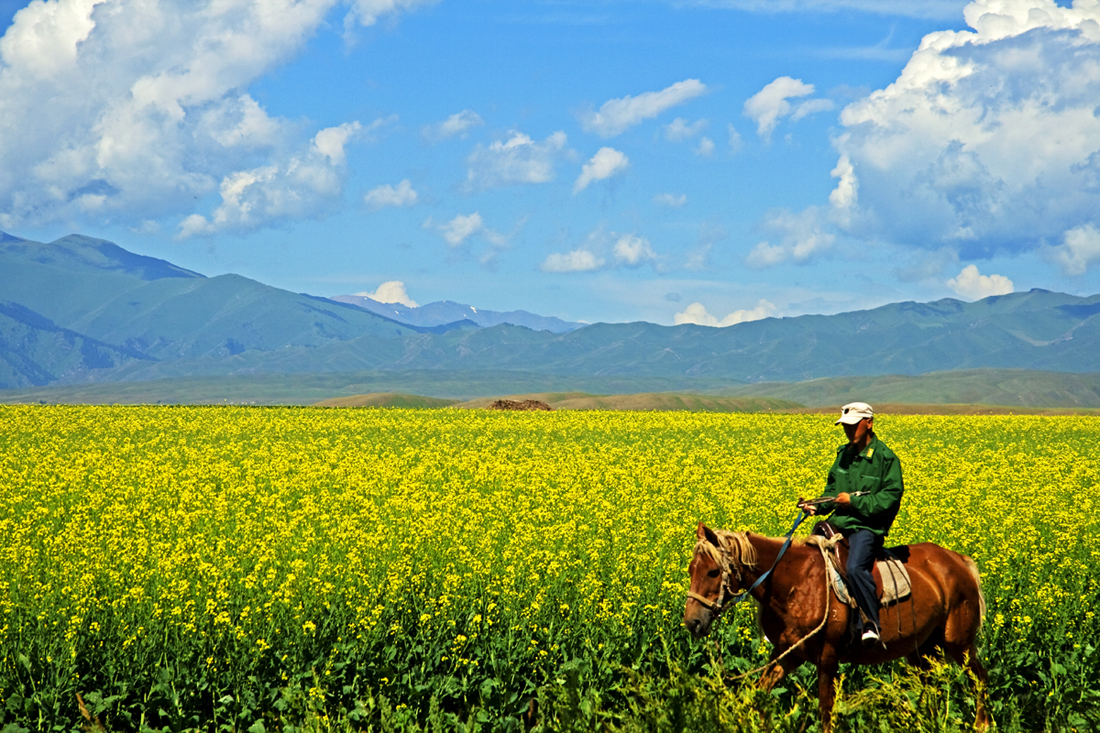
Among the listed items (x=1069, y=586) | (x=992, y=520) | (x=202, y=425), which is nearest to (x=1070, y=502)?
(x=992, y=520)

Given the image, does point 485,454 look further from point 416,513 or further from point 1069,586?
point 1069,586

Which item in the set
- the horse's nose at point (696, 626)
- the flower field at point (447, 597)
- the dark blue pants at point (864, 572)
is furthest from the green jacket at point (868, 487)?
the horse's nose at point (696, 626)

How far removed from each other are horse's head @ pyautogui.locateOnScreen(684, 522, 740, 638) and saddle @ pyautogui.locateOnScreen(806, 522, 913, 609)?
1.10 meters

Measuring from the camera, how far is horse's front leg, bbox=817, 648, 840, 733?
29.0ft

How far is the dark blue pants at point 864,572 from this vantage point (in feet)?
29.4

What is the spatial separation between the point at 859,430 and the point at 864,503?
2.25 ft

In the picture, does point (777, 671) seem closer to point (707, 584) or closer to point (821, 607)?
point (821, 607)

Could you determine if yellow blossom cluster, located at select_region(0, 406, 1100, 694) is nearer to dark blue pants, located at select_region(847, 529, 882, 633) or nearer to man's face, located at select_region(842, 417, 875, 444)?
dark blue pants, located at select_region(847, 529, 882, 633)

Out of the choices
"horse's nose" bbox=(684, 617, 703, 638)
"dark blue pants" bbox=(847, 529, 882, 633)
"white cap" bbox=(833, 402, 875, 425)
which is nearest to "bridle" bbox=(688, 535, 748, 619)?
"horse's nose" bbox=(684, 617, 703, 638)

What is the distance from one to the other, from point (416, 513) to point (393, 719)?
329 inches

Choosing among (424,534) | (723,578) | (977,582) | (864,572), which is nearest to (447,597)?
(424,534)

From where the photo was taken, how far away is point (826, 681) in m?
8.85

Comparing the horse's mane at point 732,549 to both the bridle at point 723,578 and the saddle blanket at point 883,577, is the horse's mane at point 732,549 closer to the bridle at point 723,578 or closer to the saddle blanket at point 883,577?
the bridle at point 723,578

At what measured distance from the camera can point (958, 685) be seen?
1009 centimetres
